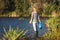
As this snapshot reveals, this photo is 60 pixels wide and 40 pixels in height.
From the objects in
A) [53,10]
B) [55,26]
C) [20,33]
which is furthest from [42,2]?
[20,33]

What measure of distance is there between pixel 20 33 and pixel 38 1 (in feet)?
95.1

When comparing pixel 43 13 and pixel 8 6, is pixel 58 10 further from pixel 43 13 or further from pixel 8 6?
pixel 8 6

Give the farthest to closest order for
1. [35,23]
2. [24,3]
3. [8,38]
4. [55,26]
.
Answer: [24,3] → [55,26] → [35,23] → [8,38]

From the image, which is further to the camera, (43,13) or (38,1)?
(38,1)

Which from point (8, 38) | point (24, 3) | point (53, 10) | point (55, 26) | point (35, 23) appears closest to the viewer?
point (8, 38)

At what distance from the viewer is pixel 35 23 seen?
1565 cm

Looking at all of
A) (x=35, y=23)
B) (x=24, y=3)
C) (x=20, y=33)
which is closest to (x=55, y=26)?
(x=35, y=23)

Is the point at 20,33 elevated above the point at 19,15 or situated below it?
above

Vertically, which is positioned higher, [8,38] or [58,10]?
[8,38]

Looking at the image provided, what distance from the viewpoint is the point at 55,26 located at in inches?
696

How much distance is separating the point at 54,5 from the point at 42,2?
10.3 feet

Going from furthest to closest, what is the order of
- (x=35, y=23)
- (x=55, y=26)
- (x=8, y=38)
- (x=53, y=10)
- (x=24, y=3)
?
(x=24, y=3) < (x=53, y=10) < (x=55, y=26) < (x=35, y=23) < (x=8, y=38)

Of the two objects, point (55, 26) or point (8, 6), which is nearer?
point (55, 26)

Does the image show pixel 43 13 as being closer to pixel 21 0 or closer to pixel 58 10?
pixel 58 10
